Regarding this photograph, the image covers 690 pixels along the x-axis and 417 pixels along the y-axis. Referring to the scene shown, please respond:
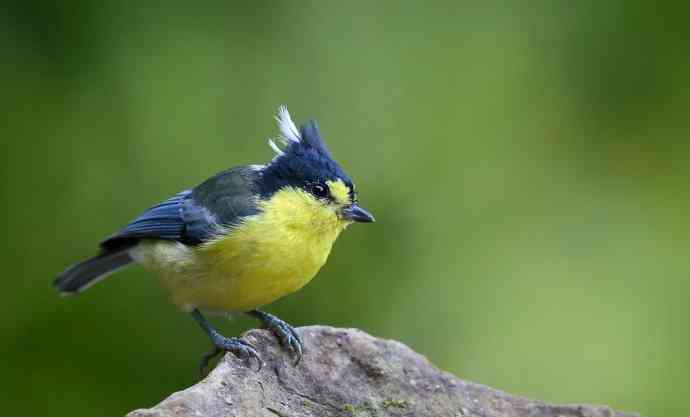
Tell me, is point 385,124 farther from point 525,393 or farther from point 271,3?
point 525,393

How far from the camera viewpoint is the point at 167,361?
5.19 meters

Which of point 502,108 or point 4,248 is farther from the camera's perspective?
point 502,108

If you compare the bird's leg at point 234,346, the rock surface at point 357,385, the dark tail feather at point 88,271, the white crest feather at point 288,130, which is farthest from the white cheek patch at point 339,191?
the dark tail feather at point 88,271

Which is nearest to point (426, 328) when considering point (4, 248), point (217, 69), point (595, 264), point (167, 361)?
point (595, 264)

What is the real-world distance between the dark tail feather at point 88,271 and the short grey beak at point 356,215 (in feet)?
4.18

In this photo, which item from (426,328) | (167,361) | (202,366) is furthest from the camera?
(426,328)

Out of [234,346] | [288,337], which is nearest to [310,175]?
[288,337]

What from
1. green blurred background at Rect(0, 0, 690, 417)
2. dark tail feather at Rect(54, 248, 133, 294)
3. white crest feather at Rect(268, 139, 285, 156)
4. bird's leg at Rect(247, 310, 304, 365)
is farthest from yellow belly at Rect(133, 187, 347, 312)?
green blurred background at Rect(0, 0, 690, 417)

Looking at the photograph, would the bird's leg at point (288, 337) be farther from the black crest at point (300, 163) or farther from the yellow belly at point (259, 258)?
the black crest at point (300, 163)

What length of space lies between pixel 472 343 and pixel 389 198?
0.93m

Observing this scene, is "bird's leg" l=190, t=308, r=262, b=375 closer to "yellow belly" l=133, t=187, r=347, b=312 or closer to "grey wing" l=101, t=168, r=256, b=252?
"yellow belly" l=133, t=187, r=347, b=312

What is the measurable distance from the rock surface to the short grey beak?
0.46 meters

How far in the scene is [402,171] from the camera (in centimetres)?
558

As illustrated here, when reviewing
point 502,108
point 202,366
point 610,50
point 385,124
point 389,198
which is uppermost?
point 610,50
